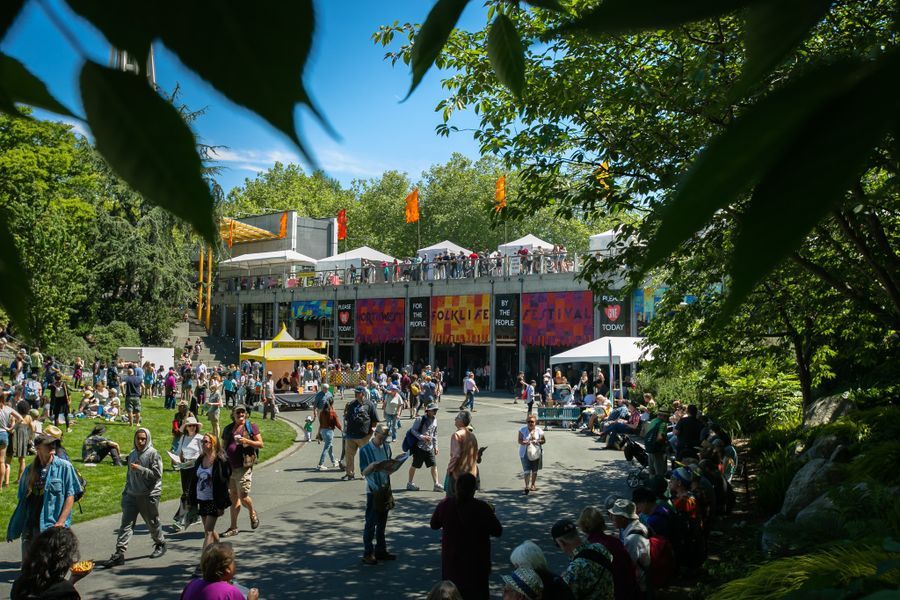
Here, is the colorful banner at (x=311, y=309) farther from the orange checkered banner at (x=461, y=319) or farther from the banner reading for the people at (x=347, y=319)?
the orange checkered banner at (x=461, y=319)

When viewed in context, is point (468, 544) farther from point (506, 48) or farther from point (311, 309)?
point (311, 309)

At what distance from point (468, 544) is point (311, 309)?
37.0 m

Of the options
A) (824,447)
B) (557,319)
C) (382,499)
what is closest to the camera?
(382,499)

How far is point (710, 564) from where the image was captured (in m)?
7.77

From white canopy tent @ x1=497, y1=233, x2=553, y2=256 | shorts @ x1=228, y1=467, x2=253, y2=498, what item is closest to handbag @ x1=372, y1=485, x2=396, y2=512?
shorts @ x1=228, y1=467, x2=253, y2=498

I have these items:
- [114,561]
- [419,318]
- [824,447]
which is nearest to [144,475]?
[114,561]

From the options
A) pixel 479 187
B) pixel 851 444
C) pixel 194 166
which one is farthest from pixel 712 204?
pixel 479 187

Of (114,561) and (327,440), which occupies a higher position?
(327,440)

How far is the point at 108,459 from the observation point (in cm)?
1441

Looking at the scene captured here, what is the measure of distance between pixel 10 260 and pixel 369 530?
311 inches

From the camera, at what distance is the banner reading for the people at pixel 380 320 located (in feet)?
124

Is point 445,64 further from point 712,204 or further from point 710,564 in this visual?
point 712,204

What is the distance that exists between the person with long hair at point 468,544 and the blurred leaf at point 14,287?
5.67 m

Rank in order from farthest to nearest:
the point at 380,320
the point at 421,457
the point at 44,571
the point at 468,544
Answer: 1. the point at 380,320
2. the point at 421,457
3. the point at 468,544
4. the point at 44,571
